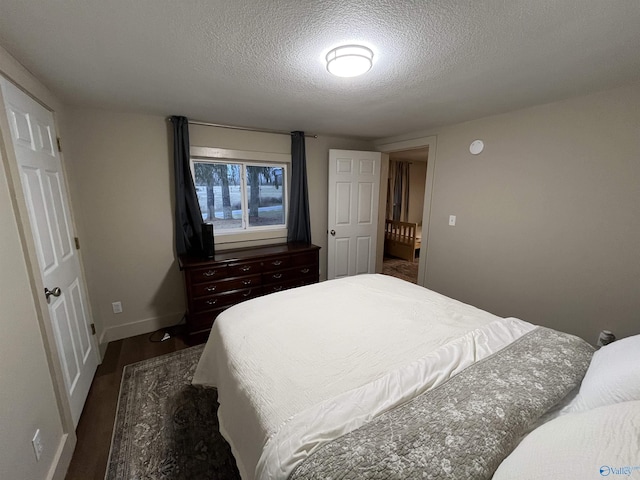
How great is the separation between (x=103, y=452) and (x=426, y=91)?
A: 123 inches

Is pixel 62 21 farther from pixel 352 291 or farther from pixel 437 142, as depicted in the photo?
pixel 437 142

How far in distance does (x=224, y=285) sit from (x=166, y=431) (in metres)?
1.26

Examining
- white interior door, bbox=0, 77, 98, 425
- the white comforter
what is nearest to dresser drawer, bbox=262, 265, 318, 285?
the white comforter

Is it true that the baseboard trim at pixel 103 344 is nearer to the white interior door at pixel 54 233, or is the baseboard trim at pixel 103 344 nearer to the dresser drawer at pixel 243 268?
the white interior door at pixel 54 233

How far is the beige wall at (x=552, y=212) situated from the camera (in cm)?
184

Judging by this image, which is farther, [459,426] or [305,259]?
[305,259]

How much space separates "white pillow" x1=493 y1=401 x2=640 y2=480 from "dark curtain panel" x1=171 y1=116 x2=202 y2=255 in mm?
2870

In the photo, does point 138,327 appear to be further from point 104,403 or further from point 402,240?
Result: point 402,240

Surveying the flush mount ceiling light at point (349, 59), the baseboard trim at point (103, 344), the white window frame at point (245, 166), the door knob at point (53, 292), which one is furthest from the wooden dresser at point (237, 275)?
the flush mount ceiling light at point (349, 59)

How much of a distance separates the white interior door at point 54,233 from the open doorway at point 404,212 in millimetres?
4162

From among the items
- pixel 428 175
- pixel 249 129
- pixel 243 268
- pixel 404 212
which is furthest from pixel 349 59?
pixel 404 212

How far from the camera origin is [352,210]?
146 inches

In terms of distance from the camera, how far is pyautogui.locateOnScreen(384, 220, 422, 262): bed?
519 cm

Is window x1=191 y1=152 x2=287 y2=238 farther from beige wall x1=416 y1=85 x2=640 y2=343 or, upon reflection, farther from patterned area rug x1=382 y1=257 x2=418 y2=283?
patterned area rug x1=382 y1=257 x2=418 y2=283
